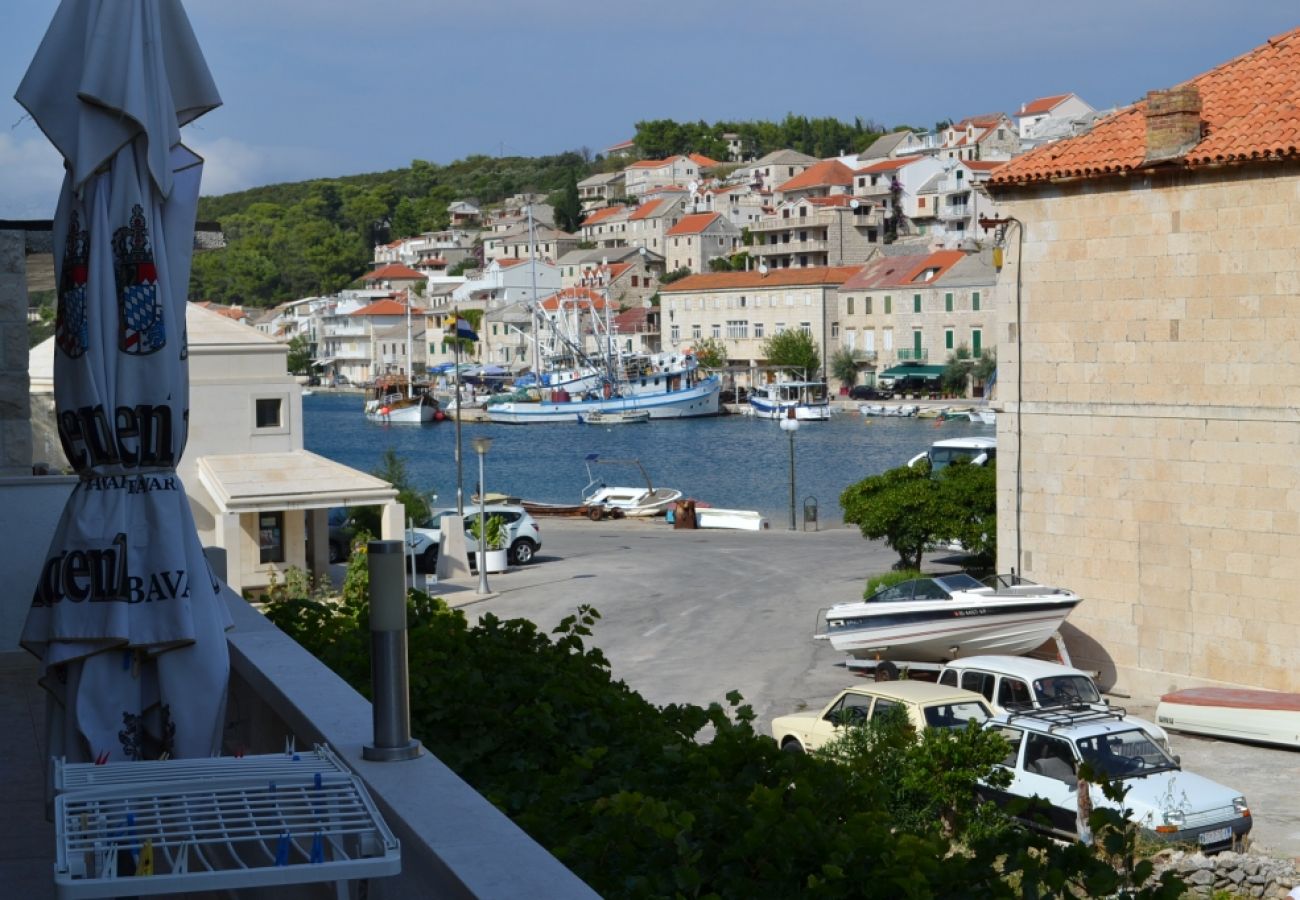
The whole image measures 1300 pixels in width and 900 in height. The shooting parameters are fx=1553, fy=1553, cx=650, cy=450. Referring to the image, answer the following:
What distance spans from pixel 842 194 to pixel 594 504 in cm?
9744

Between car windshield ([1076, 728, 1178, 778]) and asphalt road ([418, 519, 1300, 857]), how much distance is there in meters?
1.06

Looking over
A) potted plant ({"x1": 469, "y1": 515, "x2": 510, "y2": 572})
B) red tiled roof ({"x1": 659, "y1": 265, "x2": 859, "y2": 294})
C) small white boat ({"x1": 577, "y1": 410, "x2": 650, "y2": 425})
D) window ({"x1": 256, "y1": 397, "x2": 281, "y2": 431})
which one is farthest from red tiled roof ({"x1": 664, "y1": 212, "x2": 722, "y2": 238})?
window ({"x1": 256, "y1": 397, "x2": 281, "y2": 431})

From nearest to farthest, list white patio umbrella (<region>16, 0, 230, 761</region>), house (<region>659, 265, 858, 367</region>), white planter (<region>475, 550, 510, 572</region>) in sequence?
1. white patio umbrella (<region>16, 0, 230, 761</region>)
2. white planter (<region>475, 550, 510, 572</region>)
3. house (<region>659, 265, 858, 367</region>)

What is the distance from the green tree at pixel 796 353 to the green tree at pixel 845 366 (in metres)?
1.21

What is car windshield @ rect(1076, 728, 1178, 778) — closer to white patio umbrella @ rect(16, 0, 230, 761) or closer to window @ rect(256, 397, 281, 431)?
white patio umbrella @ rect(16, 0, 230, 761)

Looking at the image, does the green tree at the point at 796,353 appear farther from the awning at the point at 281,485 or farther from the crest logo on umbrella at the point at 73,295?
the crest logo on umbrella at the point at 73,295

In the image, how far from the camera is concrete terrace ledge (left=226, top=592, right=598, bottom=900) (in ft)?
11.0

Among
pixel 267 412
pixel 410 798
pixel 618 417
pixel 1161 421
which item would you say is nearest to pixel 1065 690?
pixel 1161 421

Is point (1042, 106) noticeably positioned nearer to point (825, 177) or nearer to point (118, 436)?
point (825, 177)

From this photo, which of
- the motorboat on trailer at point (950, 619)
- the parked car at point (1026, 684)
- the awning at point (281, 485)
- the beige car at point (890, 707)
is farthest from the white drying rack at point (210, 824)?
the awning at point (281, 485)

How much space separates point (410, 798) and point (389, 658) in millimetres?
587

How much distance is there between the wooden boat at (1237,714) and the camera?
54.7 feet

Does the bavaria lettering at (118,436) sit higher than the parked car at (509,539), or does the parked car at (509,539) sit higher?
the bavaria lettering at (118,436)

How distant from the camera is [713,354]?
406 feet
